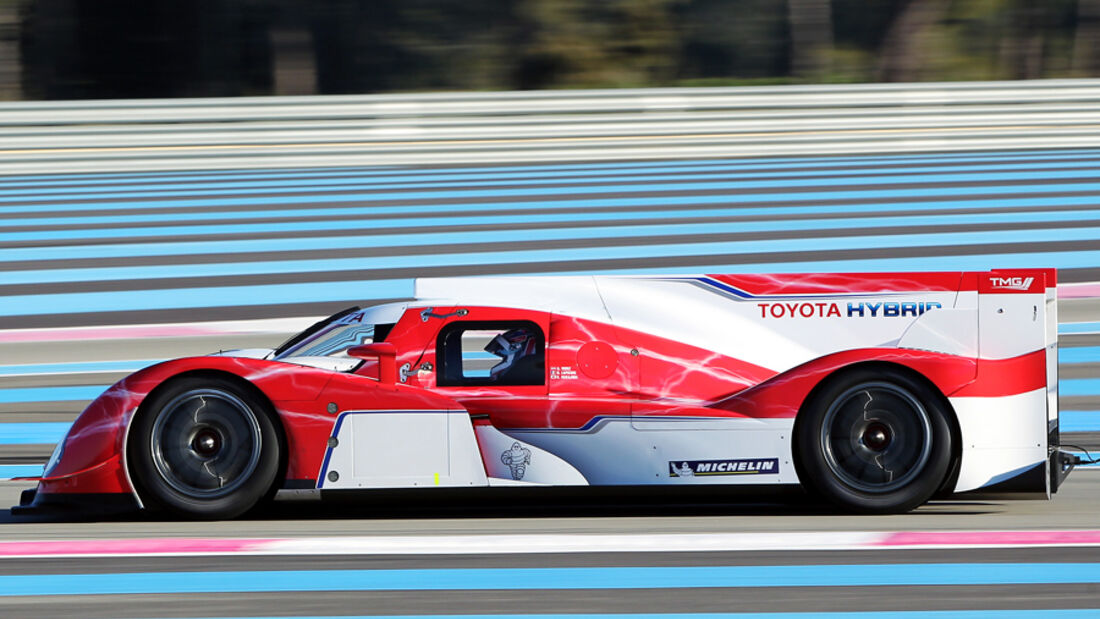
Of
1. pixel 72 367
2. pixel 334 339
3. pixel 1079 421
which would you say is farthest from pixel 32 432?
pixel 1079 421

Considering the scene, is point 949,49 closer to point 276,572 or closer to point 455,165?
point 455,165

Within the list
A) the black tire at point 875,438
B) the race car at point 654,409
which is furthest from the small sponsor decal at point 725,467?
the black tire at point 875,438

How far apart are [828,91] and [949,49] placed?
6394 millimetres

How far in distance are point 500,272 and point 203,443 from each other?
5870mm

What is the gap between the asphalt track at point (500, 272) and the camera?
4.90 metres

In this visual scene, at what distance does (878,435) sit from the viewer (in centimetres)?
576

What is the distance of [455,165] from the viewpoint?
1598 cm

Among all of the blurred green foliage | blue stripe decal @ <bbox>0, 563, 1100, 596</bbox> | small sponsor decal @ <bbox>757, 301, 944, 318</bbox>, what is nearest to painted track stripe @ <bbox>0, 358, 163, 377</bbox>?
blue stripe decal @ <bbox>0, 563, 1100, 596</bbox>

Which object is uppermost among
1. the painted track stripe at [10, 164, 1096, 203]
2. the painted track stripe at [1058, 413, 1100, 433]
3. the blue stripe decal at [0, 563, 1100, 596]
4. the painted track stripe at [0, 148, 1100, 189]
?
the painted track stripe at [0, 148, 1100, 189]

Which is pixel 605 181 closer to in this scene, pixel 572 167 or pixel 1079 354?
pixel 572 167

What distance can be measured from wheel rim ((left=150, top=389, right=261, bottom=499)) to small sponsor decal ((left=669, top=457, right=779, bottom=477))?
5.94 feet

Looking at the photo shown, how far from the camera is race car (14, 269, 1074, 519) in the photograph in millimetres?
5754

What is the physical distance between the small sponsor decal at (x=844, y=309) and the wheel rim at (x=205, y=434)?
2.28 metres

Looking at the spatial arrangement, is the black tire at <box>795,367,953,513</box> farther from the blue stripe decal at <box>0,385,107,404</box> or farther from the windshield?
the blue stripe decal at <box>0,385,107,404</box>
